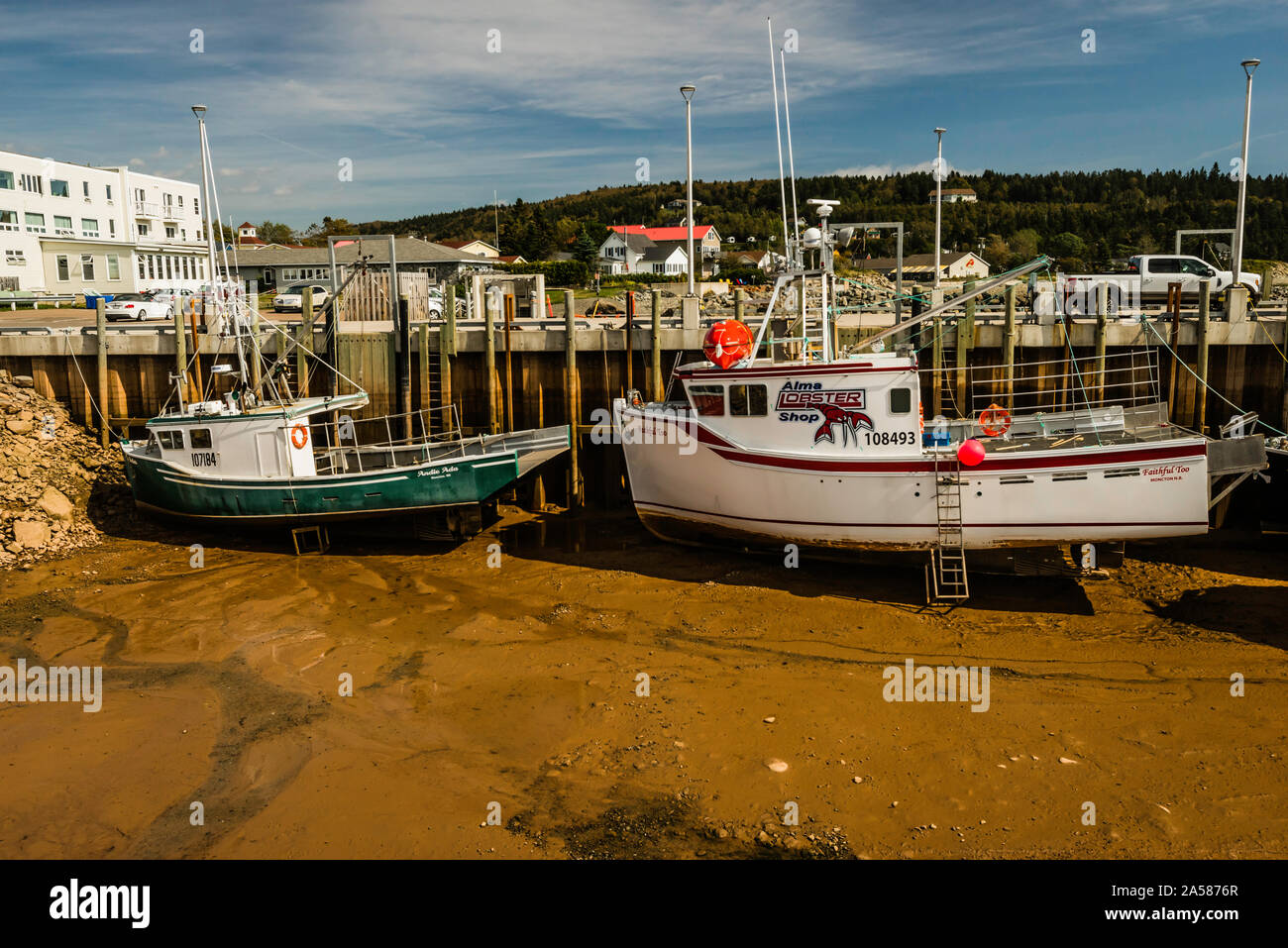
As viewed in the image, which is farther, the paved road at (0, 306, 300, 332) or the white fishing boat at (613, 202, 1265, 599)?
the paved road at (0, 306, 300, 332)

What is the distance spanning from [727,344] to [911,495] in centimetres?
362

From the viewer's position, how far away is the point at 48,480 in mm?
17078

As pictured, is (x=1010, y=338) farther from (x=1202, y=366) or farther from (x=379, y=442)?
(x=379, y=442)

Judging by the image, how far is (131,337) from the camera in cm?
1873

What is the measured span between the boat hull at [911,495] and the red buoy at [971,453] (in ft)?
0.84

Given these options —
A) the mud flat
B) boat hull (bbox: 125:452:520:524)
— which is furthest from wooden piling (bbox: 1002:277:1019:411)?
boat hull (bbox: 125:452:520:524)

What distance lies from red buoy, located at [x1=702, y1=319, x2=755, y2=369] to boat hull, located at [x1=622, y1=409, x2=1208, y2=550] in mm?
1196

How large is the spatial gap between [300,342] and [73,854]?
A: 1203 cm

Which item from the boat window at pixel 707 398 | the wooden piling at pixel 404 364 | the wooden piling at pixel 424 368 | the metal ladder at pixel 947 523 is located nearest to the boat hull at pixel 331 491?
the wooden piling at pixel 404 364

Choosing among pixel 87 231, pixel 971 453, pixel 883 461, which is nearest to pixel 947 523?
pixel 971 453

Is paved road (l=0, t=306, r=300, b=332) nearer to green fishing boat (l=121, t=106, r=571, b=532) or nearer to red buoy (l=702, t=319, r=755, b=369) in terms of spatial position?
green fishing boat (l=121, t=106, r=571, b=532)

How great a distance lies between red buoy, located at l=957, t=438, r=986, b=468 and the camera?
1291cm

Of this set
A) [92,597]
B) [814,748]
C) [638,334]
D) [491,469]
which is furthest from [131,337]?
[814,748]

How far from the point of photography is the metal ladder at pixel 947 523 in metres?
13.2
